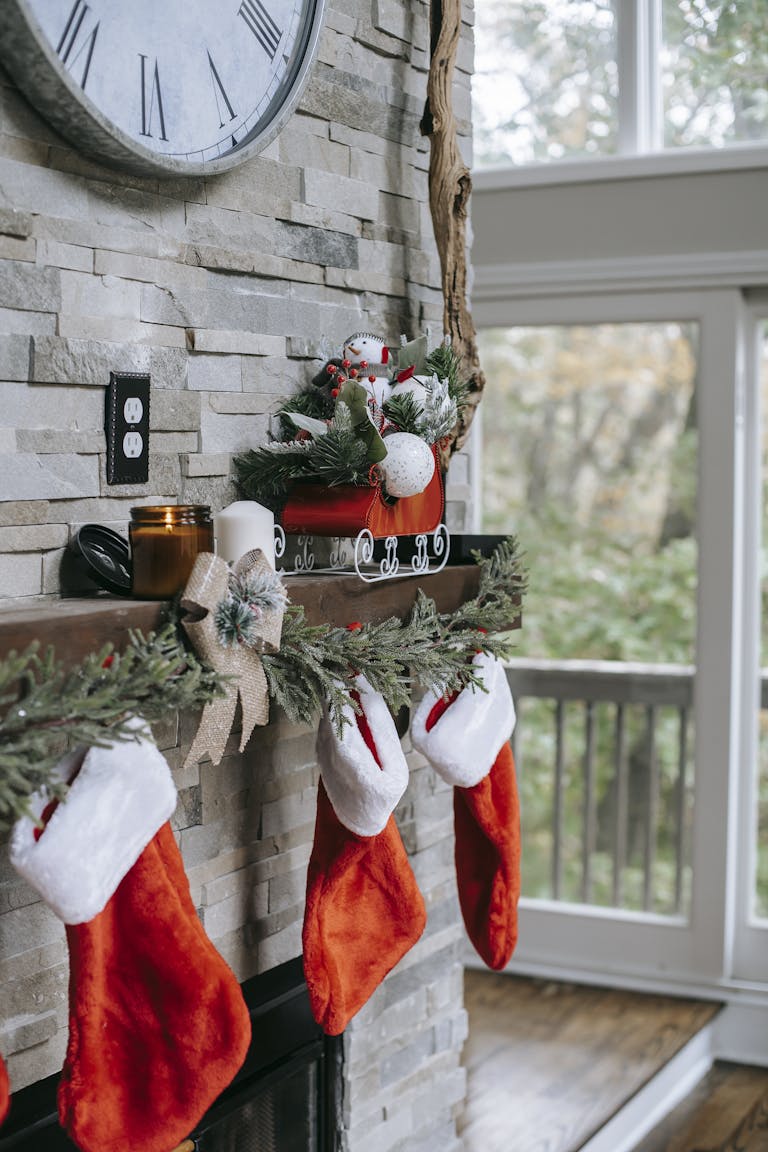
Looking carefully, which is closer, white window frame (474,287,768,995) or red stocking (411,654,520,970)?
red stocking (411,654,520,970)

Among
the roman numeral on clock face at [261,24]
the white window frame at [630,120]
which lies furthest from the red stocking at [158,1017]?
the white window frame at [630,120]

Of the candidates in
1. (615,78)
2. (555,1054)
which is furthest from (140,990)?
(615,78)

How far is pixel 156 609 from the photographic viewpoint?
1.31m

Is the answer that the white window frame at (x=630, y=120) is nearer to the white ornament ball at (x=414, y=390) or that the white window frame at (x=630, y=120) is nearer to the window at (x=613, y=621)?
the window at (x=613, y=621)

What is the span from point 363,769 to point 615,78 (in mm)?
2240

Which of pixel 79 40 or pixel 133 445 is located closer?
pixel 79 40

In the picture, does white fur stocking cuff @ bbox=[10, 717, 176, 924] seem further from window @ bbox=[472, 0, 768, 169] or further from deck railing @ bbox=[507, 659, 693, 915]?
window @ bbox=[472, 0, 768, 169]

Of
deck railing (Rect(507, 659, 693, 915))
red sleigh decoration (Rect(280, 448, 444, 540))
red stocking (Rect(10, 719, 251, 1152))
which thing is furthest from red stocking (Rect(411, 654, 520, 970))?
deck railing (Rect(507, 659, 693, 915))

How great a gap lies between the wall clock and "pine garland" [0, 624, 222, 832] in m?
0.57

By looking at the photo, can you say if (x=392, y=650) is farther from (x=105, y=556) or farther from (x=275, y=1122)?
(x=275, y=1122)

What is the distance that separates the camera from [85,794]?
121cm

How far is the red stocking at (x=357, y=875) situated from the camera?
1.58 metres

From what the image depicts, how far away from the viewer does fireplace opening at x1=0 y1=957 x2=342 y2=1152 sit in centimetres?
165

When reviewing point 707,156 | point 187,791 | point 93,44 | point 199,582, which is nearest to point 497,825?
point 187,791
